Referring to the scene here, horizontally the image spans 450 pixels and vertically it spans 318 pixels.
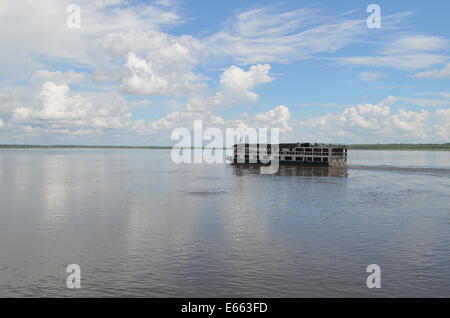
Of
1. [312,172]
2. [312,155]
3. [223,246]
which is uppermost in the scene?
[312,155]

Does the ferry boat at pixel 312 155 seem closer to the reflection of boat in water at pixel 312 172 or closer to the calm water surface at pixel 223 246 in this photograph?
the reflection of boat in water at pixel 312 172

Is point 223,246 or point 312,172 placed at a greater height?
point 312,172

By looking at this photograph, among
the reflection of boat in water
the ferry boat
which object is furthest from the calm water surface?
the ferry boat

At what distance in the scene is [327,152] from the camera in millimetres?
185000

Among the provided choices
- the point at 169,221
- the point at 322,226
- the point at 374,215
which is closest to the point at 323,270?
the point at 322,226

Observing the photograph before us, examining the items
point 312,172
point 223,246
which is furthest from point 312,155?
point 223,246

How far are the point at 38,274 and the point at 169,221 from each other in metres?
25.1

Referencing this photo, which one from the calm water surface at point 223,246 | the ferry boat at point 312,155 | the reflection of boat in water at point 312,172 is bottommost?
the calm water surface at point 223,246

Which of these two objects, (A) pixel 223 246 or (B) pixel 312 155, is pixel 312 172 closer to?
(B) pixel 312 155

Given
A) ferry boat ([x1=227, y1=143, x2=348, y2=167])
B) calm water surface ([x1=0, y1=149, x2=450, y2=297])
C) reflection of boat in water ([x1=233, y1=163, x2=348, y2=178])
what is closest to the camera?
calm water surface ([x1=0, y1=149, x2=450, y2=297])

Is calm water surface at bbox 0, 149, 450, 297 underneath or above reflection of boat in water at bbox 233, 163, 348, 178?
underneath

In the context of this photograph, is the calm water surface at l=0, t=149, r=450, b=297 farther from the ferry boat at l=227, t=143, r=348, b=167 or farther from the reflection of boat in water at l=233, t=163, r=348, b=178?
the ferry boat at l=227, t=143, r=348, b=167

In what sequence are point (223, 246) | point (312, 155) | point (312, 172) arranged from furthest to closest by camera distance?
point (312, 155) → point (312, 172) → point (223, 246)

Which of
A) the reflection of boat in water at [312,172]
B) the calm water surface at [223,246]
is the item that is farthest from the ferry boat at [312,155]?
→ the calm water surface at [223,246]
